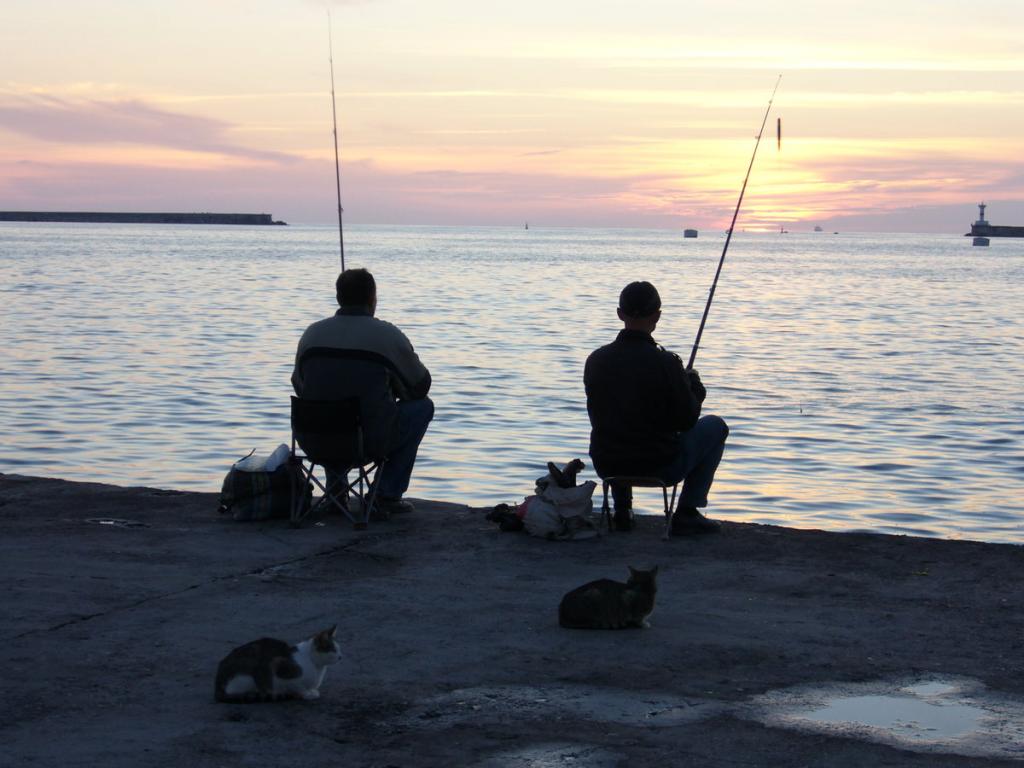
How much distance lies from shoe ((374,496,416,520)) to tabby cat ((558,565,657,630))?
2.29 m

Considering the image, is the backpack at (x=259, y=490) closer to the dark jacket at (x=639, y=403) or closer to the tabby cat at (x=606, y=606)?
the dark jacket at (x=639, y=403)

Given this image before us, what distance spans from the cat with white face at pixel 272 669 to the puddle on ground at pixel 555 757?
69 cm

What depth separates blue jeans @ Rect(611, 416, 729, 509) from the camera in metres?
6.67

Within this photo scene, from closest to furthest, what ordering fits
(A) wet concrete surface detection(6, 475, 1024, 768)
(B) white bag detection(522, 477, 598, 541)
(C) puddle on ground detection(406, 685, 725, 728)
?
(A) wet concrete surface detection(6, 475, 1024, 768) < (C) puddle on ground detection(406, 685, 725, 728) < (B) white bag detection(522, 477, 598, 541)

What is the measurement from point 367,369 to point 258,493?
0.83m

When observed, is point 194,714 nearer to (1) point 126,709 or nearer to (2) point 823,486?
(1) point 126,709

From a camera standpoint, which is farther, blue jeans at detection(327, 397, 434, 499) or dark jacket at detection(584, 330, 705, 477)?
blue jeans at detection(327, 397, 434, 499)

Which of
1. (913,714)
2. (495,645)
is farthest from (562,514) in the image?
(913,714)

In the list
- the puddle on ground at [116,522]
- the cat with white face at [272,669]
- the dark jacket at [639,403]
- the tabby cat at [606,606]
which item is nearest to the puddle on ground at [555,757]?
the cat with white face at [272,669]

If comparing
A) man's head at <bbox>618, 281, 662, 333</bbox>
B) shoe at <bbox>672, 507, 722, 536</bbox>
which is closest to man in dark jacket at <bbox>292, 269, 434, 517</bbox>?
man's head at <bbox>618, 281, 662, 333</bbox>

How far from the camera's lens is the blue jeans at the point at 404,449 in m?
7.11

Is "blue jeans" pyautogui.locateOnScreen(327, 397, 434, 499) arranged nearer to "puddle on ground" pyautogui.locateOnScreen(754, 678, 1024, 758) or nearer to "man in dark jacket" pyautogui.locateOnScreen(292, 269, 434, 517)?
"man in dark jacket" pyautogui.locateOnScreen(292, 269, 434, 517)

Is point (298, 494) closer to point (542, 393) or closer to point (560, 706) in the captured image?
point (560, 706)

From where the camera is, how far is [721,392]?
1862cm
